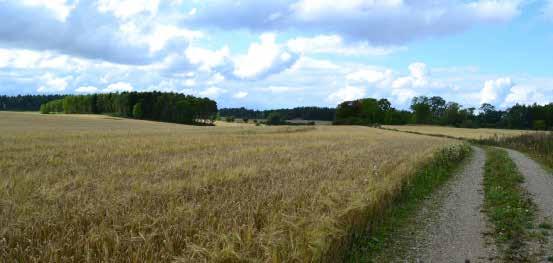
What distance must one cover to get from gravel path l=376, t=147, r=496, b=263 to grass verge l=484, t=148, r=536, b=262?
0.25m

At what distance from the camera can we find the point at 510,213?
33.2 ft

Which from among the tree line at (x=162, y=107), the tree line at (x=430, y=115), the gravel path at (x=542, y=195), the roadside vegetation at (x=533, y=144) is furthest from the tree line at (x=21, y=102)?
the gravel path at (x=542, y=195)

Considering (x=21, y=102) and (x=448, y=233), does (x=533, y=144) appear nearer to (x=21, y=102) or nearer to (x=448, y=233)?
(x=448, y=233)

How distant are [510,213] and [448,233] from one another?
2.59 metres

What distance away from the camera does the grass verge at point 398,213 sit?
737cm

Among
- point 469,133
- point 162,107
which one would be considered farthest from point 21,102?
point 469,133

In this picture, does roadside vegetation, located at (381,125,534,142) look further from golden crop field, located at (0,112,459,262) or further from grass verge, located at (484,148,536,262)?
golden crop field, located at (0,112,459,262)

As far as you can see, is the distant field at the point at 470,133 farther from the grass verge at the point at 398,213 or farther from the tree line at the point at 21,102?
the tree line at the point at 21,102

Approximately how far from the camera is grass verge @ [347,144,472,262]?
24.2ft

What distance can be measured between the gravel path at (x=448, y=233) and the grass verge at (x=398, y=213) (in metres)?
0.25

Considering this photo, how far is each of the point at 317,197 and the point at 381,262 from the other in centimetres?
248

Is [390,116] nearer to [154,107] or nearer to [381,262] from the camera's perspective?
[154,107]

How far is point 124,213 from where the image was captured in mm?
7047

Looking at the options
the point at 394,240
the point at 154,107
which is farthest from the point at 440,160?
the point at 154,107
